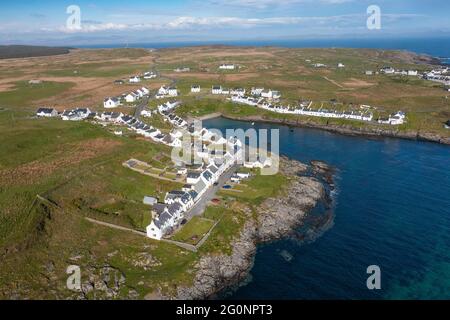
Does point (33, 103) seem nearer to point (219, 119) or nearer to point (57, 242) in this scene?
point (219, 119)

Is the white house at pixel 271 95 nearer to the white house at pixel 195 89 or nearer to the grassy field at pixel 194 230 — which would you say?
the white house at pixel 195 89

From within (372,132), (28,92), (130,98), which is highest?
(28,92)

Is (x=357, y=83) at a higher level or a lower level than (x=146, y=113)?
higher

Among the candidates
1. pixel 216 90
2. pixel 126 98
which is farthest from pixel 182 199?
pixel 216 90

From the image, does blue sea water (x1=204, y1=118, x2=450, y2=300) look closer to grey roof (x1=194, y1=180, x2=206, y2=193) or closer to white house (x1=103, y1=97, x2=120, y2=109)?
grey roof (x1=194, y1=180, x2=206, y2=193)
